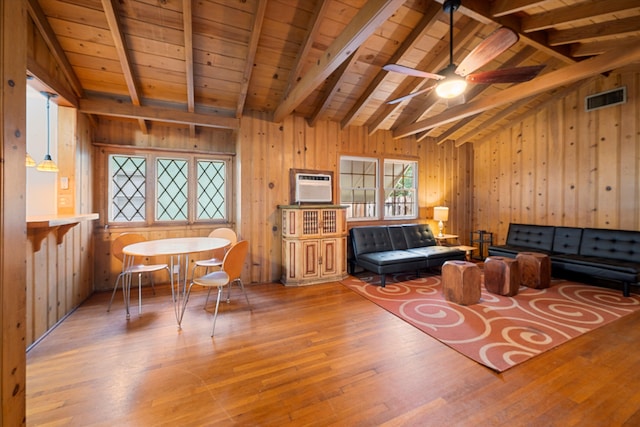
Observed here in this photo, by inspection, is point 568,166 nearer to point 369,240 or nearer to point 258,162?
point 369,240

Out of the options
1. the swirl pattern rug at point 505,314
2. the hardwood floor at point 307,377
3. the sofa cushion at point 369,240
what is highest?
the sofa cushion at point 369,240

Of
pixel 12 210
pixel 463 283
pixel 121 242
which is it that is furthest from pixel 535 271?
pixel 121 242

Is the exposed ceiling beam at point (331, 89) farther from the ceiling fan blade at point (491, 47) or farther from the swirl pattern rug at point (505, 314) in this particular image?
the swirl pattern rug at point (505, 314)

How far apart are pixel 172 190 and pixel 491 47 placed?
4.19m

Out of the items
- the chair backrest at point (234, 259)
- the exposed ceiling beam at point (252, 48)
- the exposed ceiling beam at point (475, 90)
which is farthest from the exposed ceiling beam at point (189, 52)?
the exposed ceiling beam at point (475, 90)

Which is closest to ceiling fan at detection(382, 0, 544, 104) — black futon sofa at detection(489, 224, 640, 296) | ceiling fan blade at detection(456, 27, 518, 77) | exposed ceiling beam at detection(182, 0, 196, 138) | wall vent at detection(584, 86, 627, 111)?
ceiling fan blade at detection(456, 27, 518, 77)

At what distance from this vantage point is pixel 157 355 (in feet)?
6.82

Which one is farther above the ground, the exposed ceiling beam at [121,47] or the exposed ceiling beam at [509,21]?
the exposed ceiling beam at [509,21]

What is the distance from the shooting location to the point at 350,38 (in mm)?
2127

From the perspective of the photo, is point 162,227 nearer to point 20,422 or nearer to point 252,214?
point 252,214

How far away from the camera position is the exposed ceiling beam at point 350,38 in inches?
72.3

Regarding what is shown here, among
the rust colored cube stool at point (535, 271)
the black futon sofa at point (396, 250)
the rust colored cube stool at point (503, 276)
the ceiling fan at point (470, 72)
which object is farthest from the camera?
the black futon sofa at point (396, 250)

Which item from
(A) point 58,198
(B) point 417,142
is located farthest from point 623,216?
(A) point 58,198

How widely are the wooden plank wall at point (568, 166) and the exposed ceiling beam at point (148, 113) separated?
5.19 metres
